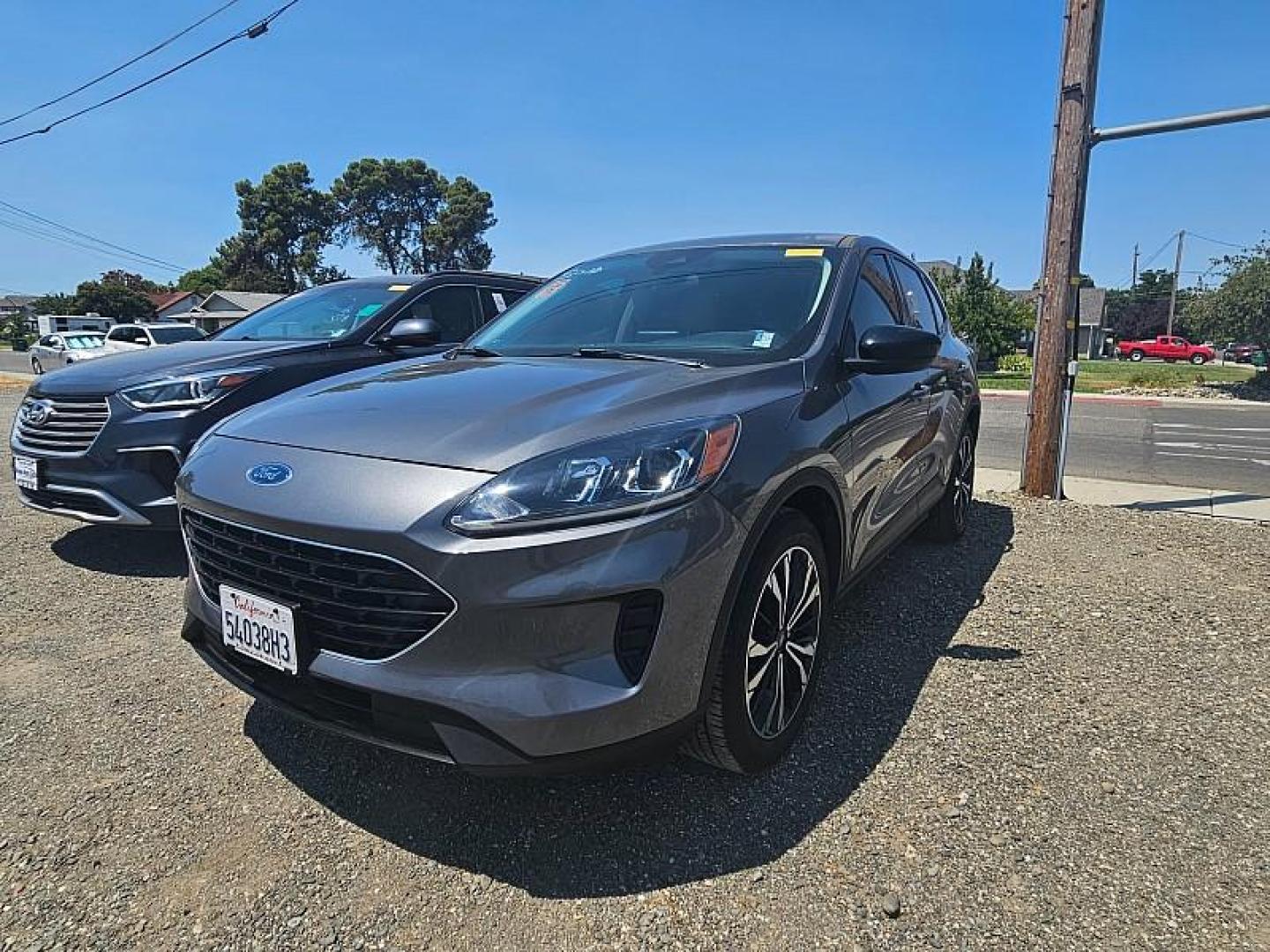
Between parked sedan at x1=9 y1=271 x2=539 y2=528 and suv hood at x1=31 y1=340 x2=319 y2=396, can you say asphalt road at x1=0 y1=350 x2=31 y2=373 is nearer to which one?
suv hood at x1=31 y1=340 x2=319 y2=396

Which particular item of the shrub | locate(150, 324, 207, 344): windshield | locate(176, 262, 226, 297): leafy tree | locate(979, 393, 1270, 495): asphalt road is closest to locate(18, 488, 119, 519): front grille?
locate(979, 393, 1270, 495): asphalt road

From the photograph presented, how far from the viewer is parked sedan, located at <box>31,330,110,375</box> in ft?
64.0

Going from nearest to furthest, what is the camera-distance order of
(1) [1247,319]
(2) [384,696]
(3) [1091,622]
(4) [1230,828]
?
1. (2) [384,696]
2. (4) [1230,828]
3. (3) [1091,622]
4. (1) [1247,319]

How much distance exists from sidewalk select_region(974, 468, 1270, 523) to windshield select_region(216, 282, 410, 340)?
512cm

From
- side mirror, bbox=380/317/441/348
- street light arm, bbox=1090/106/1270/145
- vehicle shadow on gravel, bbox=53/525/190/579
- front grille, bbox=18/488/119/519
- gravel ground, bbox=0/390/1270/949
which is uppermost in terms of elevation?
street light arm, bbox=1090/106/1270/145

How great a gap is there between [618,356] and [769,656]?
1.15 m

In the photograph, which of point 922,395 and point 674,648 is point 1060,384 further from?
point 674,648

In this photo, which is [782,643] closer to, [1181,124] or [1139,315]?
[1181,124]

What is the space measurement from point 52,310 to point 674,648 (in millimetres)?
83153

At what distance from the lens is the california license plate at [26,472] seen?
411 cm

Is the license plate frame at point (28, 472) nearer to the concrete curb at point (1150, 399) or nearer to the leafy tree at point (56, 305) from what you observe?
the concrete curb at point (1150, 399)

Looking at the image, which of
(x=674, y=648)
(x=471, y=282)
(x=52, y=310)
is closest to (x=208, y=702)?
(x=674, y=648)

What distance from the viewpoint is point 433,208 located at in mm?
59594

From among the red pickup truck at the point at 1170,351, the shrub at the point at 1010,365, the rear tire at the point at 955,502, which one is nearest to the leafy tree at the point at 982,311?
the shrub at the point at 1010,365
